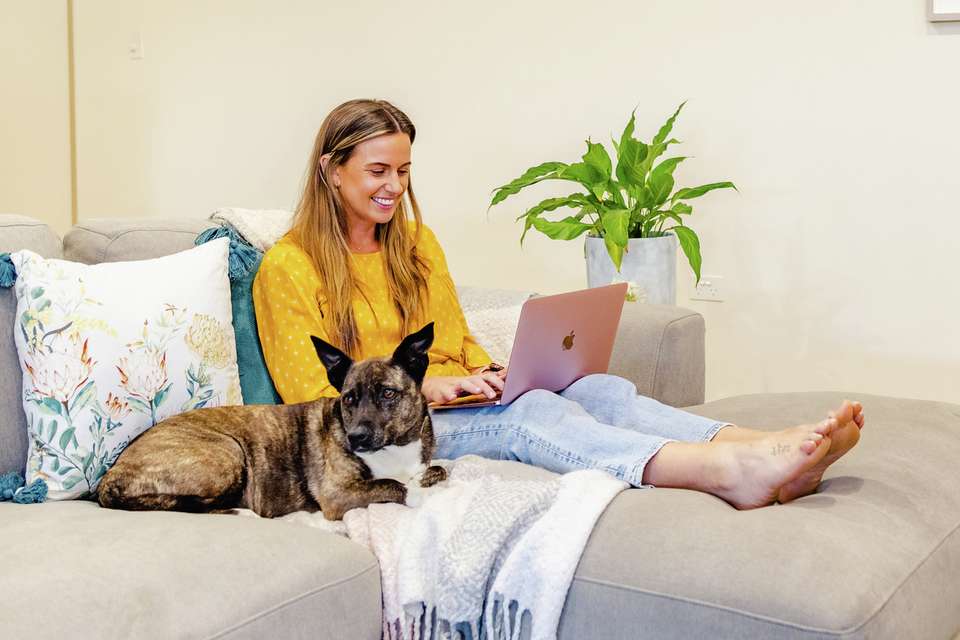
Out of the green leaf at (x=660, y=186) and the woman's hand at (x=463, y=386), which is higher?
the green leaf at (x=660, y=186)

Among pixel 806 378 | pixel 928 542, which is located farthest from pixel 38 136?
pixel 928 542

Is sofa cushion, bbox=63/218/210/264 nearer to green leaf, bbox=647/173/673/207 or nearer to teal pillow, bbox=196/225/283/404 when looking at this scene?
teal pillow, bbox=196/225/283/404

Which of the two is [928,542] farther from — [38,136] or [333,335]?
[38,136]

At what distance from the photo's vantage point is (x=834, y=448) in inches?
66.4

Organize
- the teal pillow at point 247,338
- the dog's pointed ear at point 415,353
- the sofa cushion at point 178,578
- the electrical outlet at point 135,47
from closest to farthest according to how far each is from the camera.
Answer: the sofa cushion at point 178,578 < the dog's pointed ear at point 415,353 < the teal pillow at point 247,338 < the electrical outlet at point 135,47

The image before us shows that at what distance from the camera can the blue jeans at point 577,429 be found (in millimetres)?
1806

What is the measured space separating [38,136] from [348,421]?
342 centimetres

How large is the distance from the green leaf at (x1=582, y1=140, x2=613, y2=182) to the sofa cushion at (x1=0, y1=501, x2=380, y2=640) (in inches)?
65.4

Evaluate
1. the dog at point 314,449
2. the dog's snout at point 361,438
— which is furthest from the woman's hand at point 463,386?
the dog's snout at point 361,438

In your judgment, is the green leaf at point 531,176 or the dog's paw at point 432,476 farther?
the green leaf at point 531,176

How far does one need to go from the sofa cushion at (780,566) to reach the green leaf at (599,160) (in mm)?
1388

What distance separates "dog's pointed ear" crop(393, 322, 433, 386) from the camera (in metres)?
1.84

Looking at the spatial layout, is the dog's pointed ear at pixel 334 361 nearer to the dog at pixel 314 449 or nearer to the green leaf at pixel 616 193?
the dog at pixel 314 449

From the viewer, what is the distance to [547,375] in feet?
6.72
